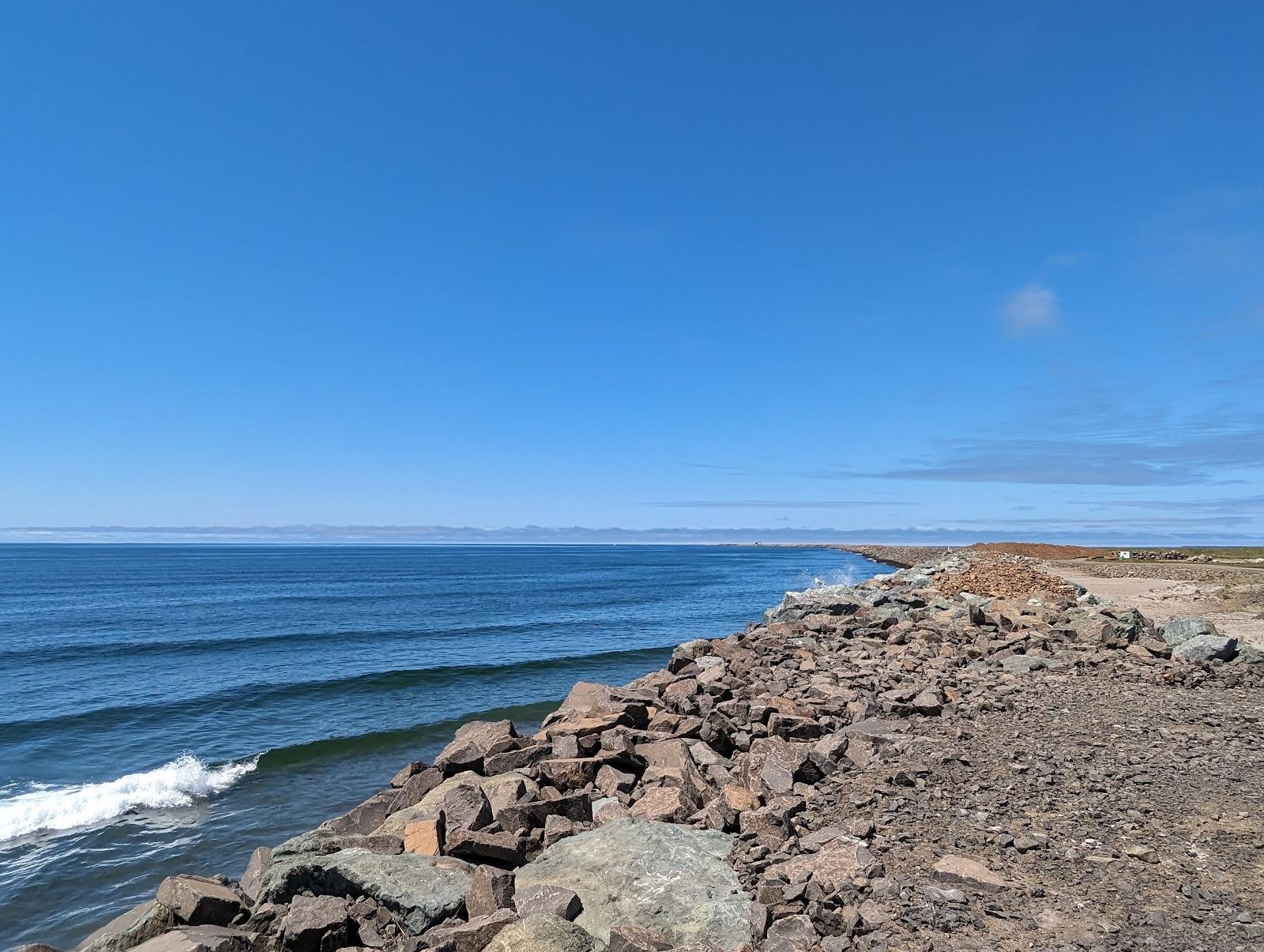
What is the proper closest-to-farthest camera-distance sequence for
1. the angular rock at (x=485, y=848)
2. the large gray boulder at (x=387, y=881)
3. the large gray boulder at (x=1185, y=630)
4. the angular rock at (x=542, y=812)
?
the large gray boulder at (x=387, y=881) < the angular rock at (x=485, y=848) < the angular rock at (x=542, y=812) < the large gray boulder at (x=1185, y=630)

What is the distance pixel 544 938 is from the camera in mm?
4816

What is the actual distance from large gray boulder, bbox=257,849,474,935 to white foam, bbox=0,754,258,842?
25.4 ft

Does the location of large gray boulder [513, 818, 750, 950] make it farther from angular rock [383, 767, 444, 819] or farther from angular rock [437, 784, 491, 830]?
angular rock [383, 767, 444, 819]

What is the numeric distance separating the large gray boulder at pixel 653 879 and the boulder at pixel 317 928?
4.72ft

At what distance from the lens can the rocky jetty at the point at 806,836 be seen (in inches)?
194

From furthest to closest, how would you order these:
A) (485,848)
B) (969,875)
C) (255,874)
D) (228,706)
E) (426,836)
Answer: (228,706), (255,874), (426,836), (485,848), (969,875)

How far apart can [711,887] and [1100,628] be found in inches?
502

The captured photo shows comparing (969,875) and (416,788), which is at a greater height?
(969,875)

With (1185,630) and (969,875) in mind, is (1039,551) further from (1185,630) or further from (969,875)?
(969,875)

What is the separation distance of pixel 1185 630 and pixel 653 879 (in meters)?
14.0

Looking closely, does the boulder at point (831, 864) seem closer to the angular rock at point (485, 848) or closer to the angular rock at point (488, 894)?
the angular rock at point (488, 894)

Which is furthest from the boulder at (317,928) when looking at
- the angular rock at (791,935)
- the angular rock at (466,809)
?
the angular rock at (791,935)

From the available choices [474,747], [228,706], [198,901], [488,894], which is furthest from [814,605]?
[198,901]

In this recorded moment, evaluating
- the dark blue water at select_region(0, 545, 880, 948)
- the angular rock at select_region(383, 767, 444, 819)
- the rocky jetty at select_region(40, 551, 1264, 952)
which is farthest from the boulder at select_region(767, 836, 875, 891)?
the dark blue water at select_region(0, 545, 880, 948)
